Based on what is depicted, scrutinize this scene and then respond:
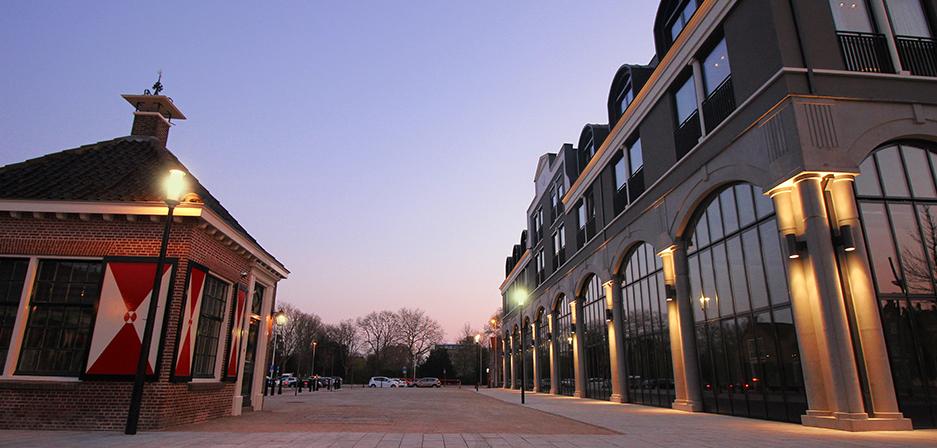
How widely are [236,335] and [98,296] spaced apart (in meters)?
3.87

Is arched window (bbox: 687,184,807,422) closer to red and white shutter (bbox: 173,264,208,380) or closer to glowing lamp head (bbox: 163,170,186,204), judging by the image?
glowing lamp head (bbox: 163,170,186,204)

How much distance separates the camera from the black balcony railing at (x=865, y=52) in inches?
506

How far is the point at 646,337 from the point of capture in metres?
20.7

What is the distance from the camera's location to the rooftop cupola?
1510cm

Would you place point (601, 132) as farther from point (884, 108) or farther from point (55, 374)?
point (55, 374)

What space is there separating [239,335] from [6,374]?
5030 millimetres

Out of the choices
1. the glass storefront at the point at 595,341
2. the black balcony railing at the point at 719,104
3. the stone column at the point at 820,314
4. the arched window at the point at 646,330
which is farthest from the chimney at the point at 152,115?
the glass storefront at the point at 595,341

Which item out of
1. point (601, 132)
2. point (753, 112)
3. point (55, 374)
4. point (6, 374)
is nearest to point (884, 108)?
point (753, 112)

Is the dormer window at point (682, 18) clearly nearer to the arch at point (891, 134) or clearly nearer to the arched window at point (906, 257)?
the arch at point (891, 134)

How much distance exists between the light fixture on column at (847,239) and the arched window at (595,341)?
14.5 metres

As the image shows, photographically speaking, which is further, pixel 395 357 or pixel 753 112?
pixel 395 357

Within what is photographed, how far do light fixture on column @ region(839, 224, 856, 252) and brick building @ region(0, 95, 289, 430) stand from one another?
14317 mm

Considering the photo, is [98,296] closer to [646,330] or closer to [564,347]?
[646,330]

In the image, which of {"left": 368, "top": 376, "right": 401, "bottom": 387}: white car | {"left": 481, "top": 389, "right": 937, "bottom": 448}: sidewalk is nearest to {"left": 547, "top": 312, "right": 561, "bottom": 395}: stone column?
{"left": 481, "top": 389, "right": 937, "bottom": 448}: sidewalk
